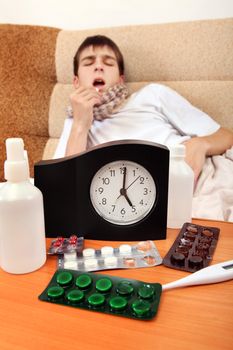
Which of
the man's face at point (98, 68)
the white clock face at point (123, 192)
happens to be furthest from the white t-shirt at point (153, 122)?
the white clock face at point (123, 192)

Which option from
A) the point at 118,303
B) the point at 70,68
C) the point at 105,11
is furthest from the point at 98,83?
the point at 118,303

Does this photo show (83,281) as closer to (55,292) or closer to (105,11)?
(55,292)

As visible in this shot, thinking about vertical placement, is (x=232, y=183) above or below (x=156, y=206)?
below

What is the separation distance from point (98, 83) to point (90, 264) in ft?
3.27

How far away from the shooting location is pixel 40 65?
4.63 ft

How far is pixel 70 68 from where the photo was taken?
1.41 meters

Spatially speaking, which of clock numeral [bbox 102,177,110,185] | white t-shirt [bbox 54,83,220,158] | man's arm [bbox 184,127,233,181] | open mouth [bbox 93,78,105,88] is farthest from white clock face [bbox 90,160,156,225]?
open mouth [bbox 93,78,105,88]

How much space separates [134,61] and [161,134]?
390 millimetres

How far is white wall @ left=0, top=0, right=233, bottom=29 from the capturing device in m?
1.36

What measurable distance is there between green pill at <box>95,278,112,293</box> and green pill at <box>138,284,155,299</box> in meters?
0.04


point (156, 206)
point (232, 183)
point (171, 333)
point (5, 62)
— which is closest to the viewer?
point (171, 333)

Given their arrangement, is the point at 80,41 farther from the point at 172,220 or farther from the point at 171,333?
the point at 171,333

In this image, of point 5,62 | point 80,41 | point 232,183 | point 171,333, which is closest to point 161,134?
point 232,183

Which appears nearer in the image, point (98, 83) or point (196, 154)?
point (196, 154)
